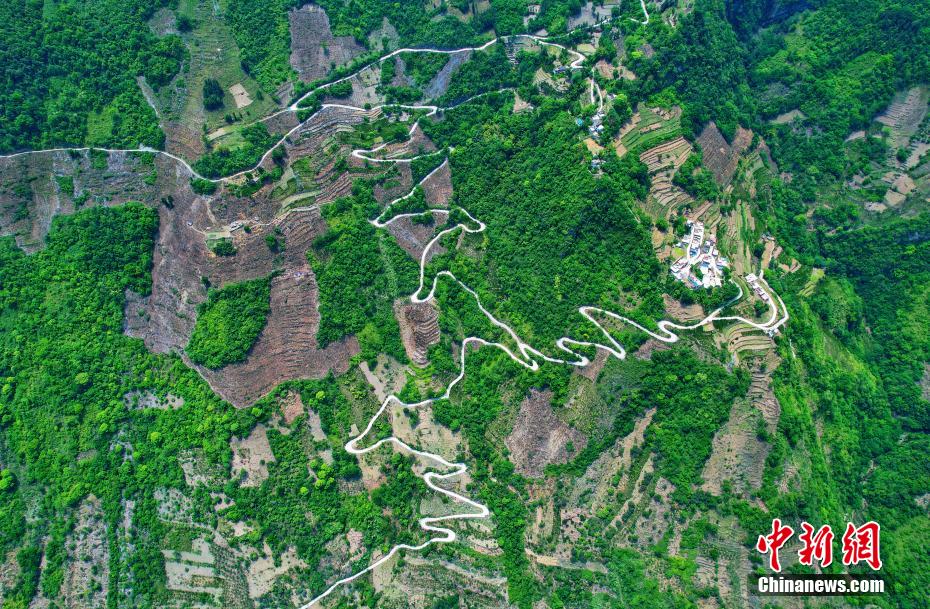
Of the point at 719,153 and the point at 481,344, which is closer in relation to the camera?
the point at 481,344

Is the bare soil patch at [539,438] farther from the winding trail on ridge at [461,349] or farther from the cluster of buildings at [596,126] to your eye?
the cluster of buildings at [596,126]

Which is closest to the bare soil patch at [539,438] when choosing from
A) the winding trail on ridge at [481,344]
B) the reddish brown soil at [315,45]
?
the winding trail on ridge at [481,344]

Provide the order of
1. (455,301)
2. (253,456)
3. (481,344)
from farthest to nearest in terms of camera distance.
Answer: (455,301), (481,344), (253,456)

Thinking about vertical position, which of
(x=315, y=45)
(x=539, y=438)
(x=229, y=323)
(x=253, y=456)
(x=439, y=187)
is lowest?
(x=539, y=438)

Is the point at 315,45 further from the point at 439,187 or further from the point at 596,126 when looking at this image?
the point at 596,126

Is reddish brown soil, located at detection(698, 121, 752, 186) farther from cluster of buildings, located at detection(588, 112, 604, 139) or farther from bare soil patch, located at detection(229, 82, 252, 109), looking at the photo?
bare soil patch, located at detection(229, 82, 252, 109)

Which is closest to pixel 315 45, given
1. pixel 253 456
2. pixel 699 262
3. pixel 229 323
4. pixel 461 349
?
pixel 229 323
